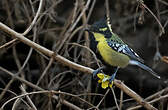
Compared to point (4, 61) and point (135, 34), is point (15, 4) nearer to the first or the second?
point (4, 61)

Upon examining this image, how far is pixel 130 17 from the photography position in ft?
12.2

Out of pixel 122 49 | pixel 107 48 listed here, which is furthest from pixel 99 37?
pixel 122 49

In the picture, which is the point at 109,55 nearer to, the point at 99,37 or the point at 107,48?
the point at 107,48

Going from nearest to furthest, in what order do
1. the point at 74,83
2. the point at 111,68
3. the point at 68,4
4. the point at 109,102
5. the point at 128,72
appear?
1. the point at 111,68
2. the point at 74,83
3. the point at 109,102
4. the point at 128,72
5. the point at 68,4

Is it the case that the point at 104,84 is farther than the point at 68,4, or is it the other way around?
the point at 68,4

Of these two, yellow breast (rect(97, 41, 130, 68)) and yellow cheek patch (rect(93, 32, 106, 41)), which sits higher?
yellow cheek patch (rect(93, 32, 106, 41))

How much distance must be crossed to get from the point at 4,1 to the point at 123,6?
58.3 inches

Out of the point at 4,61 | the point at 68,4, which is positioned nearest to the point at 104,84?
the point at 4,61

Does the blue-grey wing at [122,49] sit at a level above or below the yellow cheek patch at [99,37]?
below

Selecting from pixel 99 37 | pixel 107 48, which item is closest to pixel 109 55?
pixel 107 48

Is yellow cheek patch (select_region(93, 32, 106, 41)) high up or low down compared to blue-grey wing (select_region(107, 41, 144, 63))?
up

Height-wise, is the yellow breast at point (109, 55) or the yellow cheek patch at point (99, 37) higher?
the yellow cheek patch at point (99, 37)

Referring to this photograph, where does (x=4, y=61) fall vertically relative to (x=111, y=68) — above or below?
below

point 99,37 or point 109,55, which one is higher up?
point 99,37
